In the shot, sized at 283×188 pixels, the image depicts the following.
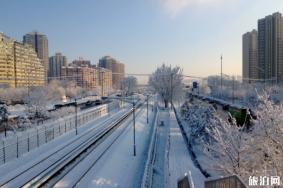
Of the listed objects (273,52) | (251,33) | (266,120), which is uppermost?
(251,33)

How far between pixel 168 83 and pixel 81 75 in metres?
80.1

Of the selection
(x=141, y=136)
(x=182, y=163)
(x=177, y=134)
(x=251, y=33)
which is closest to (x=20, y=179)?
(x=182, y=163)

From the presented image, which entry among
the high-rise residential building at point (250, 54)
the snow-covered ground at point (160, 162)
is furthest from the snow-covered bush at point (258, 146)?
the high-rise residential building at point (250, 54)

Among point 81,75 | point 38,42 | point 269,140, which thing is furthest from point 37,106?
point 38,42

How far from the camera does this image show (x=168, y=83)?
82.4m

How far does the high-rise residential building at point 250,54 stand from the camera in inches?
4517

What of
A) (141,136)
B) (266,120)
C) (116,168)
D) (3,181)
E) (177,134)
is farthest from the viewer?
(177,134)

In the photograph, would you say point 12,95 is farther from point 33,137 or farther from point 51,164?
point 51,164

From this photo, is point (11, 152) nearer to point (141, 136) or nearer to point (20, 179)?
point (20, 179)

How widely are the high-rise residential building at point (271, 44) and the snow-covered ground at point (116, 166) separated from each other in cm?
7115

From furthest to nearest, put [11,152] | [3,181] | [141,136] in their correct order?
[141,136] → [11,152] → [3,181]

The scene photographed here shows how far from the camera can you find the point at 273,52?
96438mm

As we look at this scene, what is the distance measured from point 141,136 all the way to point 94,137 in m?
5.42

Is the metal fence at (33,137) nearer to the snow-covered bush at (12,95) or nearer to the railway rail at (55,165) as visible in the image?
the railway rail at (55,165)
